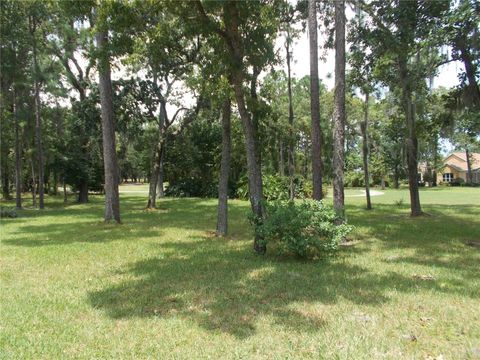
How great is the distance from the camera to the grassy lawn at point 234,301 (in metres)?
3.75

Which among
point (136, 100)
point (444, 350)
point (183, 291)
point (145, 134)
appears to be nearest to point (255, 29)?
point (183, 291)

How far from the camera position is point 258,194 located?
786cm

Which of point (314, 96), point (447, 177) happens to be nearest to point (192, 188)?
point (314, 96)

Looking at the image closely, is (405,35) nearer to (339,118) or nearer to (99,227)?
(339,118)

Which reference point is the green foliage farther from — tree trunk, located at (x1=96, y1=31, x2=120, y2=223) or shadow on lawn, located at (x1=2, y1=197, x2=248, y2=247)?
tree trunk, located at (x1=96, y1=31, x2=120, y2=223)

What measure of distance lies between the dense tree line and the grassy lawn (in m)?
1.53

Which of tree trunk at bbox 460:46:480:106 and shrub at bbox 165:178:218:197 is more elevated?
tree trunk at bbox 460:46:480:106

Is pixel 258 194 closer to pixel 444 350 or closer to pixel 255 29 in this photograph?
pixel 255 29

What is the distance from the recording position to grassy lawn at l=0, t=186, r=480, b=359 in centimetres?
375

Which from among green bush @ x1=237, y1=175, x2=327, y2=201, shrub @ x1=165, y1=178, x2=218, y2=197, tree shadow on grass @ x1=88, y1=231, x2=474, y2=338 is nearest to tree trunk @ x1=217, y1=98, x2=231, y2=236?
tree shadow on grass @ x1=88, y1=231, x2=474, y2=338

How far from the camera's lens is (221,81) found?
8438mm

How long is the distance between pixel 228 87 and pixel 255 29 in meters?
1.24

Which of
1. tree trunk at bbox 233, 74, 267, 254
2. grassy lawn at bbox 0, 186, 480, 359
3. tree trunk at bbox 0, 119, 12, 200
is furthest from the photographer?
tree trunk at bbox 0, 119, 12, 200

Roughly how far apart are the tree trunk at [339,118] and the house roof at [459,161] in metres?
56.8
